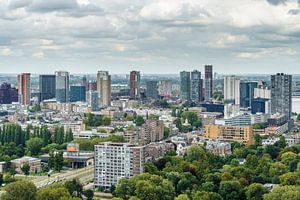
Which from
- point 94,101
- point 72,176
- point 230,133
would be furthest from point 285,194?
point 94,101

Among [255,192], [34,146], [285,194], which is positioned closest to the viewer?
[285,194]

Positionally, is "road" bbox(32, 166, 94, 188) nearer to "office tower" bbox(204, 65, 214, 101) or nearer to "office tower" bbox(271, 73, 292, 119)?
"office tower" bbox(271, 73, 292, 119)

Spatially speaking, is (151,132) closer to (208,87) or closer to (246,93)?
(246,93)

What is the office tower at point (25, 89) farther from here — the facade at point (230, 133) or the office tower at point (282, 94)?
the facade at point (230, 133)

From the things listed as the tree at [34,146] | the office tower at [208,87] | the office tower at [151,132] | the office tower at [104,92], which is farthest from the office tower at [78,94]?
the tree at [34,146]

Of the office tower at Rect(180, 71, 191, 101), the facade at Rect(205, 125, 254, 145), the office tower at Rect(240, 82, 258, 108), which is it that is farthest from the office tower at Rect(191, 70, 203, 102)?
the facade at Rect(205, 125, 254, 145)

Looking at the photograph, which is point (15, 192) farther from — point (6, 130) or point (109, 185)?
point (6, 130)
